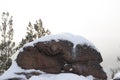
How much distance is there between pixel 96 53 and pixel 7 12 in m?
→ 22.4

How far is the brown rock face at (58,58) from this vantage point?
20.1 m

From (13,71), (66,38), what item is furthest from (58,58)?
(13,71)

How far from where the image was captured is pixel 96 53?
21078mm

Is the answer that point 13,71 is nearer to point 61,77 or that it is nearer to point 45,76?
point 45,76

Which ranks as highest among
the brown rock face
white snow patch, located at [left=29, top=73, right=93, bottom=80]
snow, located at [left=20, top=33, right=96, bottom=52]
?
snow, located at [left=20, top=33, right=96, bottom=52]

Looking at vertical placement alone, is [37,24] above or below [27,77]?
above

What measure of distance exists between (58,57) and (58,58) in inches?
1.8

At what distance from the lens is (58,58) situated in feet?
67.1

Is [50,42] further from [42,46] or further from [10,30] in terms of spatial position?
[10,30]

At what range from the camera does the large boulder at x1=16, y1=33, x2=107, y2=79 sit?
66.1ft

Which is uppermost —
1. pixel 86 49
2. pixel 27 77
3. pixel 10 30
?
pixel 10 30

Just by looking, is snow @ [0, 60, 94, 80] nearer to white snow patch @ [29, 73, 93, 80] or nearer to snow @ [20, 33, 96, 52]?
white snow patch @ [29, 73, 93, 80]

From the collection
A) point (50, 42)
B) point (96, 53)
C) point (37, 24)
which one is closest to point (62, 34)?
point (50, 42)

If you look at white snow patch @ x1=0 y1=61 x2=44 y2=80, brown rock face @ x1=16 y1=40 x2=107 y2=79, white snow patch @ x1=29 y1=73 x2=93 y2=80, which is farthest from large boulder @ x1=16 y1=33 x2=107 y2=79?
white snow patch @ x1=29 y1=73 x2=93 y2=80
